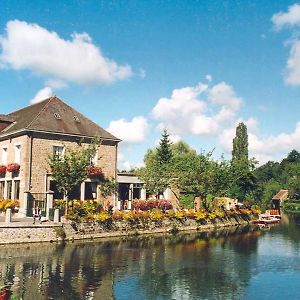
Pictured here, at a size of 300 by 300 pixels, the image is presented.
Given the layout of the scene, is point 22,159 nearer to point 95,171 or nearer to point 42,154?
point 42,154

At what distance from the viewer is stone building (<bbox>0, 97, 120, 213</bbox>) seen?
3609cm

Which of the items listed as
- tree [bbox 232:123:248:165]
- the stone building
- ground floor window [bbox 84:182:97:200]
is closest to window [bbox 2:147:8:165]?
the stone building

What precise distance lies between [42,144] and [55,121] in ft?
9.46

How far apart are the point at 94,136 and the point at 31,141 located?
5816 millimetres

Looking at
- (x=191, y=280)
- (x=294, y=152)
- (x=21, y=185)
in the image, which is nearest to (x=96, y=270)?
(x=191, y=280)

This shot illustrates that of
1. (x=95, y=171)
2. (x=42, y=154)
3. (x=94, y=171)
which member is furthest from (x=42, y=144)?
(x=95, y=171)

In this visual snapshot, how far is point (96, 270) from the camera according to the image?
2100 centimetres

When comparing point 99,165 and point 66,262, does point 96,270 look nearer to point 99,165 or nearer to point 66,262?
point 66,262

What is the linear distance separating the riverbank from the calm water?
1151 mm

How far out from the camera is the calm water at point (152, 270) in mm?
17266

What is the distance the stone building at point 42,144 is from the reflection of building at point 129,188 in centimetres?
316

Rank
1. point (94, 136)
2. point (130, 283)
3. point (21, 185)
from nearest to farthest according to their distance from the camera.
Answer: point (130, 283), point (21, 185), point (94, 136)

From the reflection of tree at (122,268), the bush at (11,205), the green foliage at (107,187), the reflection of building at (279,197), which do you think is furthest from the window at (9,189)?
the reflection of building at (279,197)

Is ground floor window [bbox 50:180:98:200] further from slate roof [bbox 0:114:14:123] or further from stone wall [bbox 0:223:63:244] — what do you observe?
slate roof [bbox 0:114:14:123]
